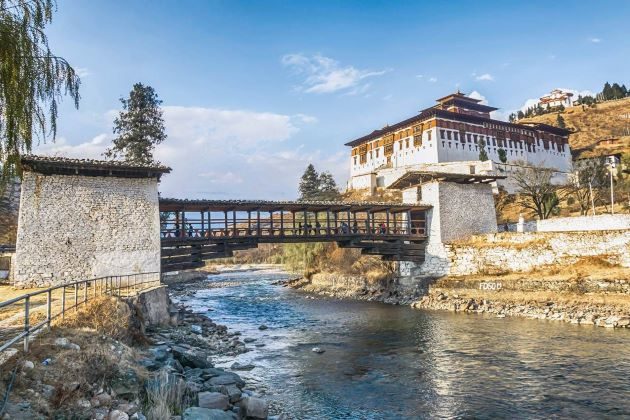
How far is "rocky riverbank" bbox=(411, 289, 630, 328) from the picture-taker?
19.1 m

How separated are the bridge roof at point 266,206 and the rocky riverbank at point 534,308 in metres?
6.50

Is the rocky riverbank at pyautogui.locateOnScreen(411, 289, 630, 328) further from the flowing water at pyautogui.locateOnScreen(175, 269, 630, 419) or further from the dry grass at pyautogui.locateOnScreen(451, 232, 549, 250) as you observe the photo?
the dry grass at pyautogui.locateOnScreen(451, 232, 549, 250)

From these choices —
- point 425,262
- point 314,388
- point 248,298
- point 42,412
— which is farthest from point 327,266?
point 42,412

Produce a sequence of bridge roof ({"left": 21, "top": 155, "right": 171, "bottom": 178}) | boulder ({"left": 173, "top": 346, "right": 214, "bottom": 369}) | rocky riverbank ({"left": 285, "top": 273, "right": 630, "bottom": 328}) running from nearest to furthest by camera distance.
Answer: boulder ({"left": 173, "top": 346, "right": 214, "bottom": 369})
bridge roof ({"left": 21, "top": 155, "right": 171, "bottom": 178})
rocky riverbank ({"left": 285, "top": 273, "right": 630, "bottom": 328})

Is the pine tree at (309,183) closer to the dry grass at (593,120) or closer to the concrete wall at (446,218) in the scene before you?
the concrete wall at (446,218)

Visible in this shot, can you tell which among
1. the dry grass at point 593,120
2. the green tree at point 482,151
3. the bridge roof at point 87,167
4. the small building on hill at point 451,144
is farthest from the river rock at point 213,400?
the dry grass at point 593,120

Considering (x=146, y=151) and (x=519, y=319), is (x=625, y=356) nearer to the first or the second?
(x=519, y=319)

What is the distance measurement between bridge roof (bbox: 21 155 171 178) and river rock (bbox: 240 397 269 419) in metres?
12.9

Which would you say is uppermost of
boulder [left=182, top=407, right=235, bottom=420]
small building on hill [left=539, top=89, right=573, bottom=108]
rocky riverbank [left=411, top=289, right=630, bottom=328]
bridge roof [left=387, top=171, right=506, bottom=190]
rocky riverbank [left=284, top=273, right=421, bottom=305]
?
small building on hill [left=539, top=89, right=573, bottom=108]

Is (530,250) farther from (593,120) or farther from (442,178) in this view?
(593,120)

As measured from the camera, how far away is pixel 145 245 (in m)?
19.1

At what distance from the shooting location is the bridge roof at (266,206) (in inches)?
846

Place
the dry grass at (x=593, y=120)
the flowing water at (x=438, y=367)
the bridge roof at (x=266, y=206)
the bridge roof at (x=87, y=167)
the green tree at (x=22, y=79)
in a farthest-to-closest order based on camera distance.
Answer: the dry grass at (x=593, y=120) < the bridge roof at (x=266, y=206) < the bridge roof at (x=87, y=167) < the flowing water at (x=438, y=367) < the green tree at (x=22, y=79)

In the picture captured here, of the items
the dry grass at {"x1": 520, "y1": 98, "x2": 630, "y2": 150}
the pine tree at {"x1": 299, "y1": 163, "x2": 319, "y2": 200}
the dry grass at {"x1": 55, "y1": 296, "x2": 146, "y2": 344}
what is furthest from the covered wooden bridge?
the dry grass at {"x1": 520, "y1": 98, "x2": 630, "y2": 150}
